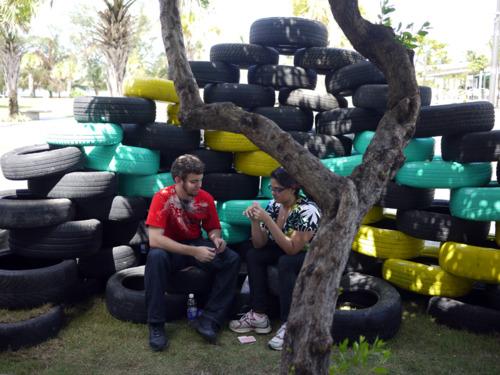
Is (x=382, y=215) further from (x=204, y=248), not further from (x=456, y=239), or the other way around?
(x=204, y=248)

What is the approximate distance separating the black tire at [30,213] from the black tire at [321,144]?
2610mm

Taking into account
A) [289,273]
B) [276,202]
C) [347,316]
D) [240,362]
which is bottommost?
[240,362]

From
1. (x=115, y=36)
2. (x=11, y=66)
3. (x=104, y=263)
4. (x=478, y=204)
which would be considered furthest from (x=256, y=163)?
(x=11, y=66)

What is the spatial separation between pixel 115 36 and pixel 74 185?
48.1 feet

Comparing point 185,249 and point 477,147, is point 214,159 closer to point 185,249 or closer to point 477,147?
point 185,249

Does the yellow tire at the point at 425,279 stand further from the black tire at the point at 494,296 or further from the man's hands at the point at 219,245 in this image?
the man's hands at the point at 219,245

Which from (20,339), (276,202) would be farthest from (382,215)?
(20,339)

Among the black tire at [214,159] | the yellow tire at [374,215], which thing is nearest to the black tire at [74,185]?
the black tire at [214,159]

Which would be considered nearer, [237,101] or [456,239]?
[456,239]

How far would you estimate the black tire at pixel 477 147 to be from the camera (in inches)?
186

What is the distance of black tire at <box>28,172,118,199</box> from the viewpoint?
4984 mm

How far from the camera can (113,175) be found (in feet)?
17.1

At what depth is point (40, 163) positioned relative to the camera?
4898 millimetres

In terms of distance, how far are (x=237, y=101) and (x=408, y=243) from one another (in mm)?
2447
